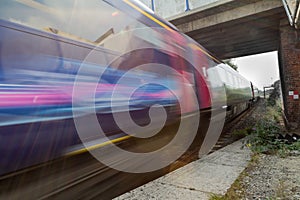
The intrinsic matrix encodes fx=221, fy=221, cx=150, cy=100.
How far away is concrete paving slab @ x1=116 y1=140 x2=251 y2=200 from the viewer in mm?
2299

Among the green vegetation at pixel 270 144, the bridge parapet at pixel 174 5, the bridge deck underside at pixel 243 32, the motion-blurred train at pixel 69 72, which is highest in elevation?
the bridge parapet at pixel 174 5

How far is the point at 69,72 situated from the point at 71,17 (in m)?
0.71

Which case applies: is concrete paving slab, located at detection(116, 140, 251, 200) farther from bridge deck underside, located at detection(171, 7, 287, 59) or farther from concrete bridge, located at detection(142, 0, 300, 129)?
bridge deck underside, located at detection(171, 7, 287, 59)

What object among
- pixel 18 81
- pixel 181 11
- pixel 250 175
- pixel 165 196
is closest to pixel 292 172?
pixel 250 175

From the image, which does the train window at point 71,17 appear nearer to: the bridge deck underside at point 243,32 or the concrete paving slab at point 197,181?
the concrete paving slab at point 197,181

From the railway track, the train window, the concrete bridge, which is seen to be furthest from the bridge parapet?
the railway track

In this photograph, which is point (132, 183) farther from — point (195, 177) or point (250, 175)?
point (250, 175)

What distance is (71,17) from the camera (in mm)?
2539

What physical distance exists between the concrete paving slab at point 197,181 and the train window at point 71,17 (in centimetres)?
188

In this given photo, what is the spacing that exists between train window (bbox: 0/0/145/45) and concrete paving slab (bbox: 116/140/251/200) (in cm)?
188

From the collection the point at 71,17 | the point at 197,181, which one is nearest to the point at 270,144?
the point at 197,181

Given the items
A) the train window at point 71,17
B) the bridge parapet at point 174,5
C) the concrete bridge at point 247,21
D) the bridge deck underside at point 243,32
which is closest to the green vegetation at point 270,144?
the train window at point 71,17

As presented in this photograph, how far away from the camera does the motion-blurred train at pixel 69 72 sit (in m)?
1.77

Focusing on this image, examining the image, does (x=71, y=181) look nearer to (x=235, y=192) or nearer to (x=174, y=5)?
(x=235, y=192)
